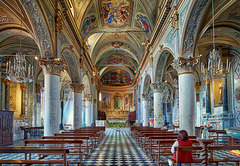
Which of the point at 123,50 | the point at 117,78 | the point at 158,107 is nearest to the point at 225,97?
the point at 158,107

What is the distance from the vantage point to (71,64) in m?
16.3

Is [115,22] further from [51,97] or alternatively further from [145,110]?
[51,97]

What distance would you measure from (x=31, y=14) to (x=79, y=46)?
27.5ft

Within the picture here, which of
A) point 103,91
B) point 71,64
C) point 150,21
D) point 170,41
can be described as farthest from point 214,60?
point 103,91

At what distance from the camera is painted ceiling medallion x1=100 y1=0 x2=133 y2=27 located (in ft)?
60.2

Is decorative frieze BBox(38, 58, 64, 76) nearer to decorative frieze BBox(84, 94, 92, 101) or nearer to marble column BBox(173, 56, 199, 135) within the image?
marble column BBox(173, 56, 199, 135)

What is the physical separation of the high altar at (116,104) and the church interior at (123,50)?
11348mm

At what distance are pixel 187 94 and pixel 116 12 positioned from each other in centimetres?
1277

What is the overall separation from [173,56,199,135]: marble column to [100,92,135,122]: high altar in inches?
1210

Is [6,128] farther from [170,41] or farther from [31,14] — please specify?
[170,41]

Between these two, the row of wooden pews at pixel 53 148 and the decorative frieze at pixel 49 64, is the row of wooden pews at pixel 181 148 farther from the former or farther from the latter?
the decorative frieze at pixel 49 64

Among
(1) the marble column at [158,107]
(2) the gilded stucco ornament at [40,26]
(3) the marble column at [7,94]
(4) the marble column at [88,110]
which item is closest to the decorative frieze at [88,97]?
(4) the marble column at [88,110]

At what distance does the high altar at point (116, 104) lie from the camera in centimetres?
4053

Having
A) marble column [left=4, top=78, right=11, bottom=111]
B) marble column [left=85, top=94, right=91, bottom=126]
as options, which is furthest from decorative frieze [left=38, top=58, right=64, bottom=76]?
marble column [left=85, top=94, right=91, bottom=126]
